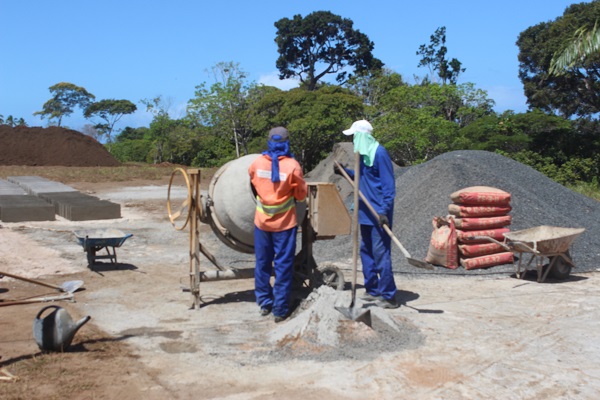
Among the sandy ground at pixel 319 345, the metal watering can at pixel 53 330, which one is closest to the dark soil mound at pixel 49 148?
the sandy ground at pixel 319 345

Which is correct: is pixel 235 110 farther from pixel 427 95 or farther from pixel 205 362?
pixel 205 362

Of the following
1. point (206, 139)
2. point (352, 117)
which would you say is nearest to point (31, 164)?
point (206, 139)

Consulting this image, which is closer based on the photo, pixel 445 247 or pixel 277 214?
pixel 277 214

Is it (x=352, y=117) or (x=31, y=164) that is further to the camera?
(x=31, y=164)

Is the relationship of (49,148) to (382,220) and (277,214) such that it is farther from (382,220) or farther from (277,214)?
(382,220)

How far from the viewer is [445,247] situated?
8.56 m

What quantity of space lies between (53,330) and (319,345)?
6.94 ft

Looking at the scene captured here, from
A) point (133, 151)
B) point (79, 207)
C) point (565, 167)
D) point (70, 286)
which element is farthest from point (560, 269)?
point (133, 151)

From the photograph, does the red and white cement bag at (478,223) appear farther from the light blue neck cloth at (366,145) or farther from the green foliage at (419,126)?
the green foliage at (419,126)

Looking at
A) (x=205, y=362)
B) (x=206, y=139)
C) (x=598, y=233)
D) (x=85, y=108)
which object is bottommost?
(x=205, y=362)

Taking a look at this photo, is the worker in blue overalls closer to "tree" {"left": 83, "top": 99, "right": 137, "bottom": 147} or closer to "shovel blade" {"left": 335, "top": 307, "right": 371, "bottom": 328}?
"shovel blade" {"left": 335, "top": 307, "right": 371, "bottom": 328}

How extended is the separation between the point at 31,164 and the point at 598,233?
108 feet

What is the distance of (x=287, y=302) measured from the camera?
6145 millimetres

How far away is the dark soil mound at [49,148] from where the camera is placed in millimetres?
36719
